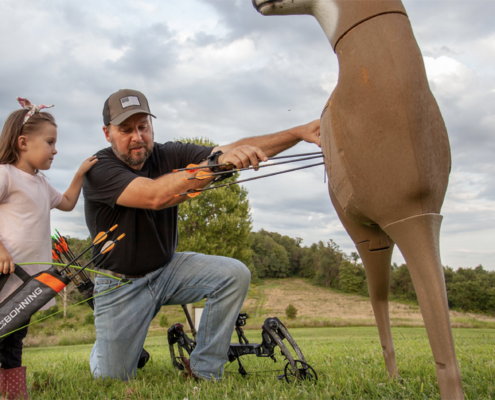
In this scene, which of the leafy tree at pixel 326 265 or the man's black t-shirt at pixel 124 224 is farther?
the leafy tree at pixel 326 265

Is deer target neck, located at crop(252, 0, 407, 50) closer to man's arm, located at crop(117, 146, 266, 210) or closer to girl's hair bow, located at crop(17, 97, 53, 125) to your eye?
man's arm, located at crop(117, 146, 266, 210)

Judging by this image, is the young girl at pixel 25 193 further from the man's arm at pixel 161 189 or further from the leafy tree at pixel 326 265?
the leafy tree at pixel 326 265

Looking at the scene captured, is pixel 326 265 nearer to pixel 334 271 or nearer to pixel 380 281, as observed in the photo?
pixel 334 271

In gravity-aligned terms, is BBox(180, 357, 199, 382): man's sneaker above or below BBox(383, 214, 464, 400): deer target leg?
below

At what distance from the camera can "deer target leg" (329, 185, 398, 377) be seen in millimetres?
2031

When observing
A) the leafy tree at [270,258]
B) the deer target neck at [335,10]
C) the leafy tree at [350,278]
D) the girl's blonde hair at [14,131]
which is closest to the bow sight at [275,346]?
the deer target neck at [335,10]

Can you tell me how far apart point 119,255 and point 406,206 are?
2385 mm

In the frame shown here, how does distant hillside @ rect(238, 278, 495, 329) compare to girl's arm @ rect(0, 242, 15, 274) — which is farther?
distant hillside @ rect(238, 278, 495, 329)

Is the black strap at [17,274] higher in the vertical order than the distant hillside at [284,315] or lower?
higher

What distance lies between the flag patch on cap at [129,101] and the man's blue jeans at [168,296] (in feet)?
4.71

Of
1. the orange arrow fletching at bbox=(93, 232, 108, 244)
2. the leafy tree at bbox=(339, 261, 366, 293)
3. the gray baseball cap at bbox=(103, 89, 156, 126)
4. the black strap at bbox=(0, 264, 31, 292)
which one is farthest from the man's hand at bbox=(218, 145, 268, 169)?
the leafy tree at bbox=(339, 261, 366, 293)

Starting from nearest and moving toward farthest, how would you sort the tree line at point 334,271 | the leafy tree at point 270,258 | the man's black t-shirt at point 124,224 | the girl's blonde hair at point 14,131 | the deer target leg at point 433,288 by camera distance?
the deer target leg at point 433,288 < the girl's blonde hair at point 14,131 < the man's black t-shirt at point 124,224 < the tree line at point 334,271 < the leafy tree at point 270,258

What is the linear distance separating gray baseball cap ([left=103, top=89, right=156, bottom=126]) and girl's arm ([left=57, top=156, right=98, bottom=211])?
386mm

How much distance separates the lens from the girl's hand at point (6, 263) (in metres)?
2.42
